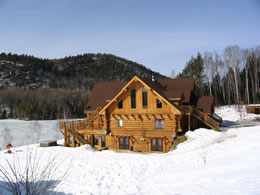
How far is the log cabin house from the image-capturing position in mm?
19516

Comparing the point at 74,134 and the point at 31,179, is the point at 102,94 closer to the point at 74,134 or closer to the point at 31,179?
the point at 74,134

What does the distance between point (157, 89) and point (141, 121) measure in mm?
3385

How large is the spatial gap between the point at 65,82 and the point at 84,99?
80.2 meters

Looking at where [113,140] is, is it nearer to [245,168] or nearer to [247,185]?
[245,168]

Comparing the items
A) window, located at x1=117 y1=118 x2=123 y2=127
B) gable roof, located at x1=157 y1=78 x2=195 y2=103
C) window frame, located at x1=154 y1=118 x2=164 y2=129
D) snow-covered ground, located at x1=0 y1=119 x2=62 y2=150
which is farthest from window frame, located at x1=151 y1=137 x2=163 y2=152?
snow-covered ground, located at x1=0 y1=119 x2=62 y2=150

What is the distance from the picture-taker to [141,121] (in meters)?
20.4

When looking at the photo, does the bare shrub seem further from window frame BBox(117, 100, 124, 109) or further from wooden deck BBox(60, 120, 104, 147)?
wooden deck BBox(60, 120, 104, 147)

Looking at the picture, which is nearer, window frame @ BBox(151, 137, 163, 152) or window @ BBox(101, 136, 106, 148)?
window frame @ BBox(151, 137, 163, 152)

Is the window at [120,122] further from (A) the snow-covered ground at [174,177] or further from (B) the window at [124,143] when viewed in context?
(A) the snow-covered ground at [174,177]

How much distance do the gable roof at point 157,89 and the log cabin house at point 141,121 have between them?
10 cm

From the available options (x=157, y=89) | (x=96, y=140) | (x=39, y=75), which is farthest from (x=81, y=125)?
(x=39, y=75)

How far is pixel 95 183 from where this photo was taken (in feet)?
30.0

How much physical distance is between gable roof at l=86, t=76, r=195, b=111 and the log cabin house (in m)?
0.10

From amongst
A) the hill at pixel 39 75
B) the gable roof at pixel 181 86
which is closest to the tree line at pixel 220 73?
the gable roof at pixel 181 86
